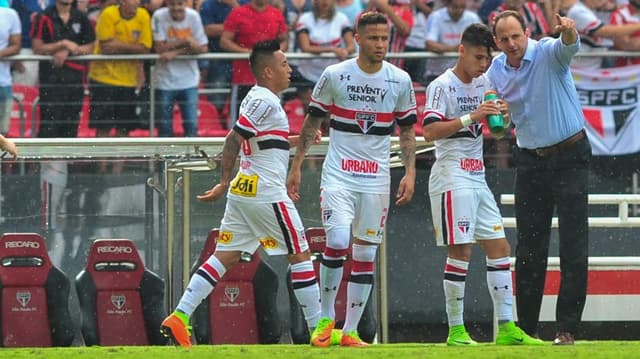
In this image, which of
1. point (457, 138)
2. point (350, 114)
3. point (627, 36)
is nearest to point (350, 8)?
point (627, 36)

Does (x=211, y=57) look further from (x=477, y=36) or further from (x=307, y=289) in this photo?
(x=307, y=289)

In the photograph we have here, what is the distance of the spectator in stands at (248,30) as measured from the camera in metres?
14.8

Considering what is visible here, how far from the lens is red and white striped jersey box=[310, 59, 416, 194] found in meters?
9.70

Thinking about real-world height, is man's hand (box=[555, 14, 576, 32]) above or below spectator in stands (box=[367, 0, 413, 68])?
above

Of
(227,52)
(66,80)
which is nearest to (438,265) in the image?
(227,52)

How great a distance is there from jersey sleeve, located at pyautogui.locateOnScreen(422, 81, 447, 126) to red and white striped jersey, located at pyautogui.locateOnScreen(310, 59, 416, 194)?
22 cm

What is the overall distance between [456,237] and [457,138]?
0.68 metres

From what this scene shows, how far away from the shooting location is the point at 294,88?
14797mm

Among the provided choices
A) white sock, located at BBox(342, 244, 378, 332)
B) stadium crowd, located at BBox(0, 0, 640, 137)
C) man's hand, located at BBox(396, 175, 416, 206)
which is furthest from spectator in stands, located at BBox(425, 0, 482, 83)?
white sock, located at BBox(342, 244, 378, 332)

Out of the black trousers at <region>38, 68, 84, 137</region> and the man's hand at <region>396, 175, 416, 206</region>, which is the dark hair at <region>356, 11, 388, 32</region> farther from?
the black trousers at <region>38, 68, 84, 137</region>

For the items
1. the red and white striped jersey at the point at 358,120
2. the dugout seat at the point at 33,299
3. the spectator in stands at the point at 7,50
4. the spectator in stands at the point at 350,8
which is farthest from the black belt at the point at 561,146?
the spectator in stands at the point at 7,50

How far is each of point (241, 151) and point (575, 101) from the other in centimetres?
231

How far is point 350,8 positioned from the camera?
15836 millimetres

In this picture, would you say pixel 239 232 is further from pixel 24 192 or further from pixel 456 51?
pixel 456 51
